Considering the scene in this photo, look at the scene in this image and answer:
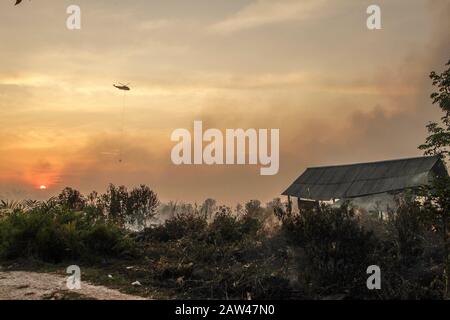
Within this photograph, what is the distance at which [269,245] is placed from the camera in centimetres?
1062

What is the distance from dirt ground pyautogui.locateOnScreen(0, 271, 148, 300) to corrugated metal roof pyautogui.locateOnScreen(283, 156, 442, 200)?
656 inches

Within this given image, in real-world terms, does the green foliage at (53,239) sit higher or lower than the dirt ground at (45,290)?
higher

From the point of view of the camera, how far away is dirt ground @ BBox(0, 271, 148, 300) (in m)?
7.46

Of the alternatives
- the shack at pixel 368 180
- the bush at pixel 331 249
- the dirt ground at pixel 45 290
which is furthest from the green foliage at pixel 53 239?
the shack at pixel 368 180

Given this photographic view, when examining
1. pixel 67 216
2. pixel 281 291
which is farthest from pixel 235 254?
pixel 67 216

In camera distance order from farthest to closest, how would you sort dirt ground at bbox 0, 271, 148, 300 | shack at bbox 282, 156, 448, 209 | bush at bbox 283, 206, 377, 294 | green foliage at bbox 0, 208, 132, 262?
shack at bbox 282, 156, 448, 209 → green foliage at bbox 0, 208, 132, 262 → bush at bbox 283, 206, 377, 294 → dirt ground at bbox 0, 271, 148, 300

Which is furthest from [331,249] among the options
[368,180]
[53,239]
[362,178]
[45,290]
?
[362,178]

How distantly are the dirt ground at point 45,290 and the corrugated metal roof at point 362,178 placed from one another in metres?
16.7

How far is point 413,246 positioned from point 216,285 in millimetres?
4203

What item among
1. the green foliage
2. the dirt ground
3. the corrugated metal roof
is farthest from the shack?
the dirt ground

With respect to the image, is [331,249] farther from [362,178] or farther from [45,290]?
[362,178]

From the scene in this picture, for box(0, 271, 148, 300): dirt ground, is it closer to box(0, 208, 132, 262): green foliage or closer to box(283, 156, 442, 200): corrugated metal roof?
box(0, 208, 132, 262): green foliage

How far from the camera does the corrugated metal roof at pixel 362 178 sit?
1035 inches

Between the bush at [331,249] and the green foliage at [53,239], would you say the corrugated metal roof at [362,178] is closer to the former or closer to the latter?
the green foliage at [53,239]
